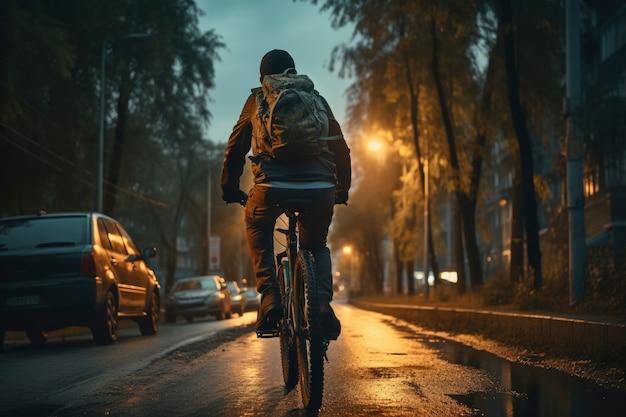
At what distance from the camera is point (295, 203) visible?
6.70 meters

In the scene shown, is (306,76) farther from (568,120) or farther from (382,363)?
(568,120)

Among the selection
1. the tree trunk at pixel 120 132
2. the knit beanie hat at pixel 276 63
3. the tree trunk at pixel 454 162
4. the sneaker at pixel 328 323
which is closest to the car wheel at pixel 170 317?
the tree trunk at pixel 120 132

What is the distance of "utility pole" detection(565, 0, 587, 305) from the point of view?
557 inches

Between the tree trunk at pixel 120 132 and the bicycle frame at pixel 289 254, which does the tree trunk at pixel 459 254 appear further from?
the bicycle frame at pixel 289 254

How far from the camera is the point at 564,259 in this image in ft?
72.5

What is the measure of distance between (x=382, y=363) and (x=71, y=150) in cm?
1628

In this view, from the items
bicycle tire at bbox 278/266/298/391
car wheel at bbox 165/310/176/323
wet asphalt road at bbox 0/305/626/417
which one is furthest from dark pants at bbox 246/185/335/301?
car wheel at bbox 165/310/176/323

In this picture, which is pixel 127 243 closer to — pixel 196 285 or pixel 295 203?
pixel 295 203

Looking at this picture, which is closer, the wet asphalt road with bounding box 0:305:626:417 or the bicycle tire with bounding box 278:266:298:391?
the wet asphalt road with bounding box 0:305:626:417

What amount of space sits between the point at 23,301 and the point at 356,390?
22.5 feet

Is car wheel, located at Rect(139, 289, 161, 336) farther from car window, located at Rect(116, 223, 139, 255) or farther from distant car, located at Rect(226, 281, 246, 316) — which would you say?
distant car, located at Rect(226, 281, 246, 316)

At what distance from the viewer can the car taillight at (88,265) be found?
1320 centimetres

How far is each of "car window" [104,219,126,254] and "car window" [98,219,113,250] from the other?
151 millimetres

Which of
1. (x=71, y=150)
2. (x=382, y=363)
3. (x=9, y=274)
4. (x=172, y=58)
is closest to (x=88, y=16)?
(x=71, y=150)
